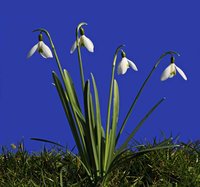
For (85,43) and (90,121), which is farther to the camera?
(85,43)

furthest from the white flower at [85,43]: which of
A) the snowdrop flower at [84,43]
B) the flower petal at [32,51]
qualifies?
the flower petal at [32,51]

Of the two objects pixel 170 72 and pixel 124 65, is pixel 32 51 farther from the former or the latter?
pixel 170 72

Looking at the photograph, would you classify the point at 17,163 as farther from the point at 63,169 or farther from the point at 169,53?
the point at 169,53

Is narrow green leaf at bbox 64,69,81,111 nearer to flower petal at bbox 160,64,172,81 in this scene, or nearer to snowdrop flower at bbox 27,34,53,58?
snowdrop flower at bbox 27,34,53,58

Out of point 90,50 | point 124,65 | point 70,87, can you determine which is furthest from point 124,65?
point 70,87

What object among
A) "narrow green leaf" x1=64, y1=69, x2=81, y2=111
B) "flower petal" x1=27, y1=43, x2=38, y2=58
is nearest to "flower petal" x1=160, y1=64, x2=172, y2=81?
"narrow green leaf" x1=64, y1=69, x2=81, y2=111

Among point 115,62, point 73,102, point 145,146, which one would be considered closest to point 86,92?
point 73,102
